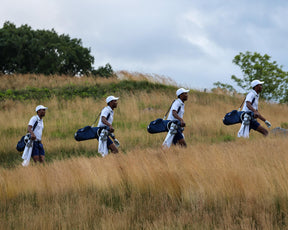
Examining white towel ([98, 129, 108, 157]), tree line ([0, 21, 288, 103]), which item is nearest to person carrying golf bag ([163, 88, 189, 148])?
white towel ([98, 129, 108, 157])

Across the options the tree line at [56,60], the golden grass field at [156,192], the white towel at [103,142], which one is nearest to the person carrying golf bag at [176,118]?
the golden grass field at [156,192]

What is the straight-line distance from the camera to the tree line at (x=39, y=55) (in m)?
41.5

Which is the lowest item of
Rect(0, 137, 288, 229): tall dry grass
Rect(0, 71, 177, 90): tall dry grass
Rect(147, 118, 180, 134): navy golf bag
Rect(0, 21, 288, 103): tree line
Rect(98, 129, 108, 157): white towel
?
Rect(0, 137, 288, 229): tall dry grass

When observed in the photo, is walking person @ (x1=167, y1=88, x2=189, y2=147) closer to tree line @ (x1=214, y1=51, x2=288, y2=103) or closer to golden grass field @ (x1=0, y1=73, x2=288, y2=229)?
golden grass field @ (x1=0, y1=73, x2=288, y2=229)

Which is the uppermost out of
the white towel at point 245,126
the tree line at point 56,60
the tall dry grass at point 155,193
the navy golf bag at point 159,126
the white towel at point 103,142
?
the tree line at point 56,60

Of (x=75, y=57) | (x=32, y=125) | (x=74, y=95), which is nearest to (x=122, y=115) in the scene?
(x=74, y=95)

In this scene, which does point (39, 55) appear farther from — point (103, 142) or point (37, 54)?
point (103, 142)

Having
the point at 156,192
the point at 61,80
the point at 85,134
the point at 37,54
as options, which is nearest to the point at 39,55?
the point at 37,54

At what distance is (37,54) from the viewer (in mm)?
42312

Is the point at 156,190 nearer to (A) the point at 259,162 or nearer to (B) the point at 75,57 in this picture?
(A) the point at 259,162

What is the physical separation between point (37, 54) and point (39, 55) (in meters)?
0.28

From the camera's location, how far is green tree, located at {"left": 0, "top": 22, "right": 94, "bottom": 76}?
41500 mm

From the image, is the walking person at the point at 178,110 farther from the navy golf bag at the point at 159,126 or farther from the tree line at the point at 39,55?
the tree line at the point at 39,55

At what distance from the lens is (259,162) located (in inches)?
297
